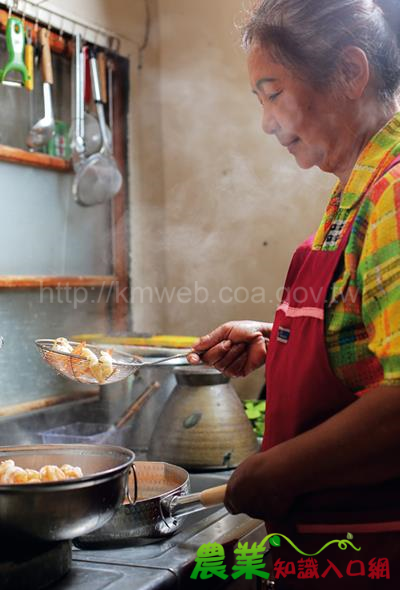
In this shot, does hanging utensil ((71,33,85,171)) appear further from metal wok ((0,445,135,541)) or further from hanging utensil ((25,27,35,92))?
metal wok ((0,445,135,541))

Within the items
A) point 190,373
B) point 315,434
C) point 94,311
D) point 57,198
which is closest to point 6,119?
point 57,198

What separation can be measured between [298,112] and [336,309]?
1.09 feet

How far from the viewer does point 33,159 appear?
2.20 m

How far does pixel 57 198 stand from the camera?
2369 mm

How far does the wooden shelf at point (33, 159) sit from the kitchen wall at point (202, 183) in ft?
1.51

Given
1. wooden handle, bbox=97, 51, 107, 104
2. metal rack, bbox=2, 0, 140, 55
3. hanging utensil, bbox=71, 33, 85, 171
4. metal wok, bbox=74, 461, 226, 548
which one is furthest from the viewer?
wooden handle, bbox=97, 51, 107, 104

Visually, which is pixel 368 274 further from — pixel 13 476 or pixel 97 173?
pixel 97 173

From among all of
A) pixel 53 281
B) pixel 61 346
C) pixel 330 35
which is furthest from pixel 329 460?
pixel 53 281

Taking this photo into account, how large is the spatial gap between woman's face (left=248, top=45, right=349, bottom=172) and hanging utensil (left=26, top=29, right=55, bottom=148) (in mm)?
1248

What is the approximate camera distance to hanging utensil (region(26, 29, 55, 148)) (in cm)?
219

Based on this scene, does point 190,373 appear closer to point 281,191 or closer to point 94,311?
point 94,311

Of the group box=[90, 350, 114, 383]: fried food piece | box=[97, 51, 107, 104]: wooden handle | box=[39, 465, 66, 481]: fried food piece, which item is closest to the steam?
box=[97, 51, 107, 104]: wooden handle

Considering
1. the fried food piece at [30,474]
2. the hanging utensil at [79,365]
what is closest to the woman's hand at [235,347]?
the hanging utensil at [79,365]

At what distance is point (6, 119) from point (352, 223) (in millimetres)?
1518
